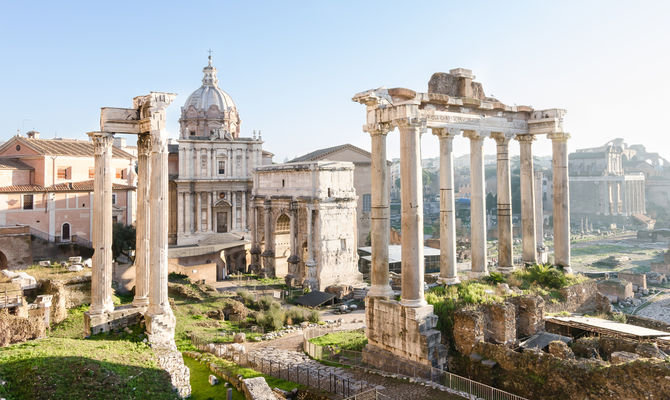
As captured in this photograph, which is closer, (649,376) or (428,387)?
(649,376)

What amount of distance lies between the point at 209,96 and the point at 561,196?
4000 centimetres

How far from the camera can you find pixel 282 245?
38656 mm

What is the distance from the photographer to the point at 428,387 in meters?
11.6

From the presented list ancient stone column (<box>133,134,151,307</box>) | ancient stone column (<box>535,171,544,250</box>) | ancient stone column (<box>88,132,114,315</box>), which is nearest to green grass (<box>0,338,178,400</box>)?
ancient stone column (<box>88,132,114,315</box>)

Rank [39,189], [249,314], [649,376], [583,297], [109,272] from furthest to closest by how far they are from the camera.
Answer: [39,189] < [249,314] < [583,297] < [109,272] < [649,376]

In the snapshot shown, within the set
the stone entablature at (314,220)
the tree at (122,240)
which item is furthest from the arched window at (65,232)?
the stone entablature at (314,220)

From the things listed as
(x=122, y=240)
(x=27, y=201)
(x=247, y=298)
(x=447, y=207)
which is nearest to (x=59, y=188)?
(x=27, y=201)

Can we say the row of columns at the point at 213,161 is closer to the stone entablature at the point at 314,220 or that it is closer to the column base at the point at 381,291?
the stone entablature at the point at 314,220

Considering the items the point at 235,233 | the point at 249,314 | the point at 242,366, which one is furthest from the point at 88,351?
the point at 235,233

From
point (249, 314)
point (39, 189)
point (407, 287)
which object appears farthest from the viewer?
point (39, 189)

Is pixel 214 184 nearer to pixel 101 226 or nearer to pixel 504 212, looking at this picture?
pixel 101 226

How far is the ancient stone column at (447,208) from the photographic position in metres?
15.5

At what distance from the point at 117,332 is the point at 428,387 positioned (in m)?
8.46

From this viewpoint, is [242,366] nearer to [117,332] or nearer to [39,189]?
[117,332]
